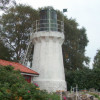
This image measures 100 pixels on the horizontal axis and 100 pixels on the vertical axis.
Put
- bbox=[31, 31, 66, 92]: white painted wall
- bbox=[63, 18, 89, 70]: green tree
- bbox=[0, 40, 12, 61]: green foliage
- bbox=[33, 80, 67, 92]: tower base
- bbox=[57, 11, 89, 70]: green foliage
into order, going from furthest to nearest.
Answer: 1. bbox=[63, 18, 89, 70]: green tree
2. bbox=[57, 11, 89, 70]: green foliage
3. bbox=[0, 40, 12, 61]: green foliage
4. bbox=[31, 31, 66, 92]: white painted wall
5. bbox=[33, 80, 67, 92]: tower base

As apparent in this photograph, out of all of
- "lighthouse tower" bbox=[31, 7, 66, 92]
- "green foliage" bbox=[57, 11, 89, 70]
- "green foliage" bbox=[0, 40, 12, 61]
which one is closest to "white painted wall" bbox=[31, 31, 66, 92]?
"lighthouse tower" bbox=[31, 7, 66, 92]

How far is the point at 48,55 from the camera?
20.5 m

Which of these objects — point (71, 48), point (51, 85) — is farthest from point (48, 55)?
point (71, 48)

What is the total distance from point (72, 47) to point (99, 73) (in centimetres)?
729

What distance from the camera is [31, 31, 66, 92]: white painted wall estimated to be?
65.2 feet

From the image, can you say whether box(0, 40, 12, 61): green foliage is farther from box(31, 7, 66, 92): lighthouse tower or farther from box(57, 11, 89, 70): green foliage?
box(57, 11, 89, 70): green foliage

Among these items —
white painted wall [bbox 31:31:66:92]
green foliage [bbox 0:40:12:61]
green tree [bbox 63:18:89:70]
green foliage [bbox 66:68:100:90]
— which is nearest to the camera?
white painted wall [bbox 31:31:66:92]

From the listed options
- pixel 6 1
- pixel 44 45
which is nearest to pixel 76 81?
pixel 44 45

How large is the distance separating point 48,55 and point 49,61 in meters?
0.68

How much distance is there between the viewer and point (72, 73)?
85.7ft

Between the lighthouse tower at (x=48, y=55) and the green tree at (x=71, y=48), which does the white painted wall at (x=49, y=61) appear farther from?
the green tree at (x=71, y=48)

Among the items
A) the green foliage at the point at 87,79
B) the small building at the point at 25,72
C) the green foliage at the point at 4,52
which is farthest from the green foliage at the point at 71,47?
the small building at the point at 25,72

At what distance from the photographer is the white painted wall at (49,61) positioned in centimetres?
1986

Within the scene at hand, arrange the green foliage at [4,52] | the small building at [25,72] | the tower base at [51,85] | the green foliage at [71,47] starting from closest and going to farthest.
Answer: the small building at [25,72] → the tower base at [51,85] → the green foliage at [4,52] → the green foliage at [71,47]
